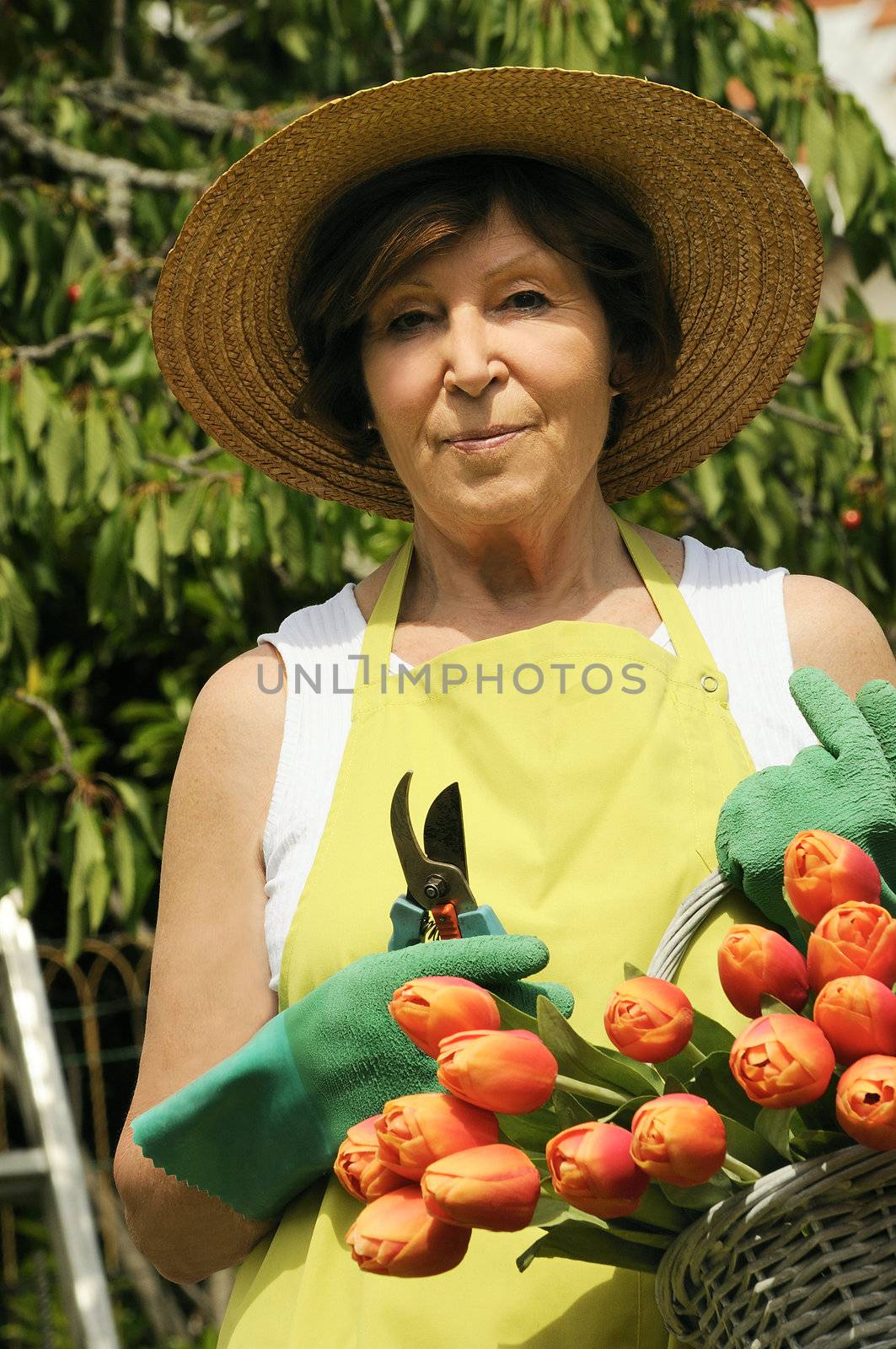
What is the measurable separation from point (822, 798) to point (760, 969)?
0.74ft

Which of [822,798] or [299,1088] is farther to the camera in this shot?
[299,1088]

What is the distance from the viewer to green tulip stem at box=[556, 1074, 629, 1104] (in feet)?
3.33

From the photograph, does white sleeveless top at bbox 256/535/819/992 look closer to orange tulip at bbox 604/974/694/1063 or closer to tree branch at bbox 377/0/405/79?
orange tulip at bbox 604/974/694/1063

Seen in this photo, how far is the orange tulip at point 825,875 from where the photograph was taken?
100 cm

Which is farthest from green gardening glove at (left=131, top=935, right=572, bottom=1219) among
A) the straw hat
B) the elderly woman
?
the straw hat

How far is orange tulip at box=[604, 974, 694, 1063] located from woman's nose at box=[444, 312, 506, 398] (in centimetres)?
69

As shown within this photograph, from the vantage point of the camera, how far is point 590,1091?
1021 mm

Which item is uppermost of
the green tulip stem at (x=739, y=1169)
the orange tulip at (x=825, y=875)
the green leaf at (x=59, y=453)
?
the green leaf at (x=59, y=453)

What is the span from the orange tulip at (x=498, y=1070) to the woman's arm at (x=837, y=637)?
656mm

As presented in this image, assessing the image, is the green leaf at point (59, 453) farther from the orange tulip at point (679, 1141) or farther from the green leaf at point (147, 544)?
the orange tulip at point (679, 1141)

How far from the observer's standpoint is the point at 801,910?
3.35ft

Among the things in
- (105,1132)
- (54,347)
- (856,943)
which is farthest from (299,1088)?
(105,1132)

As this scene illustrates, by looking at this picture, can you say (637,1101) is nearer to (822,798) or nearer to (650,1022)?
(650,1022)

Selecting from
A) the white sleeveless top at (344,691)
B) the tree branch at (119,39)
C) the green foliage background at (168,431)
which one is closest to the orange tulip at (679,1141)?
the white sleeveless top at (344,691)
